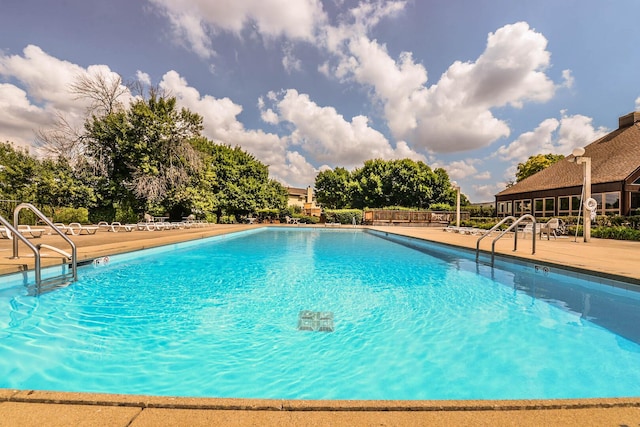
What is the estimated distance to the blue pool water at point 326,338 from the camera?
2389mm

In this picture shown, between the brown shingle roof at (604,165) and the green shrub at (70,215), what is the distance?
3130cm

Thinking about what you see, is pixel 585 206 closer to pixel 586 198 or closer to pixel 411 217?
pixel 586 198

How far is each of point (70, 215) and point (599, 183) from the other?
32.2 meters

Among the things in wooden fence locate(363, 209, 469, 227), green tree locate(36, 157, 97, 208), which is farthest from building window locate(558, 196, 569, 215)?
green tree locate(36, 157, 97, 208)

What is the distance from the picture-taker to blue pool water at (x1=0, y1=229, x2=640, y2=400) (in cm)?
239

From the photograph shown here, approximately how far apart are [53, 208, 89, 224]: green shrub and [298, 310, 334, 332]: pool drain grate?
60.3ft

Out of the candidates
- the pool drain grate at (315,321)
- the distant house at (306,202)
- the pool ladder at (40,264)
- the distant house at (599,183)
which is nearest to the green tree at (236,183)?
the pool ladder at (40,264)

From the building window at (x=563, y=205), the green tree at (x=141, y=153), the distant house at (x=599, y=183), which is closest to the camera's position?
the distant house at (x=599, y=183)

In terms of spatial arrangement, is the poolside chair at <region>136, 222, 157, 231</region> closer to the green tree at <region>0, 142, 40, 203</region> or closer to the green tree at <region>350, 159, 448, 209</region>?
the green tree at <region>0, 142, 40, 203</region>

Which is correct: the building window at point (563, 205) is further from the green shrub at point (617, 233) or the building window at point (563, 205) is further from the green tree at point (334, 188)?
the green tree at point (334, 188)

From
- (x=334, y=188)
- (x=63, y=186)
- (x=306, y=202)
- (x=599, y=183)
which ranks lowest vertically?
(x=63, y=186)

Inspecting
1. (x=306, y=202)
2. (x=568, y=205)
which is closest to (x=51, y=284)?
(x=568, y=205)

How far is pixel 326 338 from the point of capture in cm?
329

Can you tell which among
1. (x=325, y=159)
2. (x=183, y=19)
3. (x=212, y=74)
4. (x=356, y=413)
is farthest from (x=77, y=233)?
(x=325, y=159)
